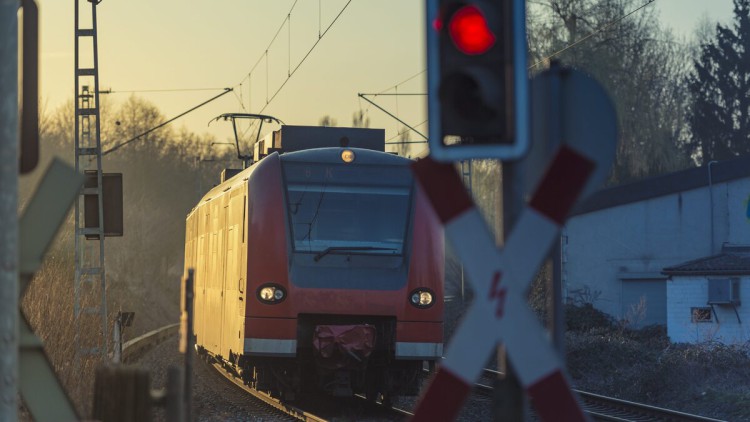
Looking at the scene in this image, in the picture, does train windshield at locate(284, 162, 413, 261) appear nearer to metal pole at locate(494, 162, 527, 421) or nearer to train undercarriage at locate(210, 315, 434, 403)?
train undercarriage at locate(210, 315, 434, 403)

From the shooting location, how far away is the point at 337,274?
15.1 m

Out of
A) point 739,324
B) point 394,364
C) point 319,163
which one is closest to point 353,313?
point 394,364

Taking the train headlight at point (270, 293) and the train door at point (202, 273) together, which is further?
the train door at point (202, 273)

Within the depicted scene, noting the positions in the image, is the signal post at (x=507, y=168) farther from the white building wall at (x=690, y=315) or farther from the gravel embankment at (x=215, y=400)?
the white building wall at (x=690, y=315)

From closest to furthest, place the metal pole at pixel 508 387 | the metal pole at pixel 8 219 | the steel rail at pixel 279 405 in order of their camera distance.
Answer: the metal pole at pixel 508 387 → the metal pole at pixel 8 219 → the steel rail at pixel 279 405

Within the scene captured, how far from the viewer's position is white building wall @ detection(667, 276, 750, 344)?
29.9 meters

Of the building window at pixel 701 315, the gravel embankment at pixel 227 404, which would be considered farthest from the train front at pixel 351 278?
the building window at pixel 701 315

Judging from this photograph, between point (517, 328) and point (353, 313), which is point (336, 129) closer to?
point (353, 313)

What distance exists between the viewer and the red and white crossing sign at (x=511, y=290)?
503 cm

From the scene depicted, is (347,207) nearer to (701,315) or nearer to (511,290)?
(511,290)

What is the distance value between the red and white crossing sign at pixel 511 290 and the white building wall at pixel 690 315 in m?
25.4

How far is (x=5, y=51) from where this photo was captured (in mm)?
6398

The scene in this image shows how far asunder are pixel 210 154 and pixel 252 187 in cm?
7005

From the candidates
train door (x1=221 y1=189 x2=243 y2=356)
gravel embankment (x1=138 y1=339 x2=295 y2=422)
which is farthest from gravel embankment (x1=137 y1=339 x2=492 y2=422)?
train door (x1=221 y1=189 x2=243 y2=356)
